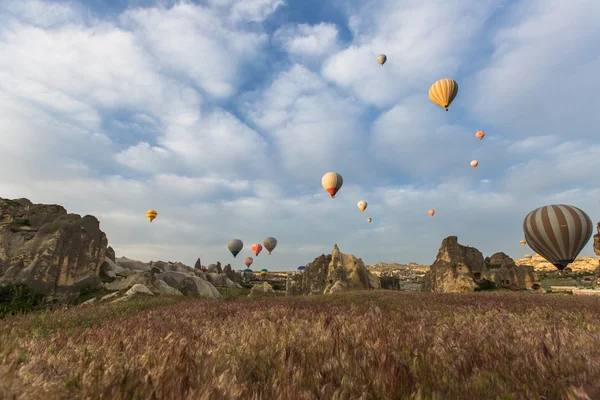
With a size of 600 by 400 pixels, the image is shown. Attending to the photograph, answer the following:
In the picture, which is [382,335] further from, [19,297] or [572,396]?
[19,297]

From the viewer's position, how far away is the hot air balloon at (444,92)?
135 ft

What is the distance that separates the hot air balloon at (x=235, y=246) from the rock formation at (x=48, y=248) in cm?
7405

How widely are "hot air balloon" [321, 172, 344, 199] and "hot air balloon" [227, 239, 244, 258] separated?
2122 inches

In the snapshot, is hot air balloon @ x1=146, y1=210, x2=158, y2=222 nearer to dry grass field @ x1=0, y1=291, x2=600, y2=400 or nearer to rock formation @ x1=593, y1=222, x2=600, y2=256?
dry grass field @ x1=0, y1=291, x2=600, y2=400

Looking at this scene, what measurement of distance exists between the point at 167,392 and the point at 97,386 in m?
0.46

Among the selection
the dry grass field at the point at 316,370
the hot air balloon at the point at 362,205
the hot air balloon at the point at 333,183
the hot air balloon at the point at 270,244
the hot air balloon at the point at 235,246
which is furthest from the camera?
the hot air balloon at the point at 235,246

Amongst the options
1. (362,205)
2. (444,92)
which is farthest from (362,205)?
(444,92)

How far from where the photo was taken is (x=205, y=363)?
237 cm

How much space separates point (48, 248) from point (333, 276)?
935 inches

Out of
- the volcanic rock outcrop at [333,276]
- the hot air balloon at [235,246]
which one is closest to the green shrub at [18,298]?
the volcanic rock outcrop at [333,276]

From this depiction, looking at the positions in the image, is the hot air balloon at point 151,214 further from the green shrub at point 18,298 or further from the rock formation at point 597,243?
the rock formation at point 597,243

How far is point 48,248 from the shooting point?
17578 millimetres

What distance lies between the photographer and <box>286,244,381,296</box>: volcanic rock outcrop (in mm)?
32656

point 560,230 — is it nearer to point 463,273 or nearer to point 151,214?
point 463,273
